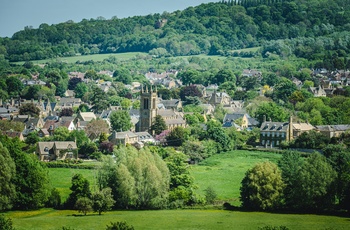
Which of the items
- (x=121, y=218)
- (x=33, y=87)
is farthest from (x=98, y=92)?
(x=121, y=218)

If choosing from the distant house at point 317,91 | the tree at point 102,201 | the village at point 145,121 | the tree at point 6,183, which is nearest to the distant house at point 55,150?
the village at point 145,121

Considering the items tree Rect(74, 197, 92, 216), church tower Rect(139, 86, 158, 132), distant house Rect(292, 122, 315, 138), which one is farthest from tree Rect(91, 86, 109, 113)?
tree Rect(74, 197, 92, 216)

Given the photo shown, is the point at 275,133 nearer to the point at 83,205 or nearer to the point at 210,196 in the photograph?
the point at 210,196

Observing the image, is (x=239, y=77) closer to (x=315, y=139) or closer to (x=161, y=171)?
(x=315, y=139)

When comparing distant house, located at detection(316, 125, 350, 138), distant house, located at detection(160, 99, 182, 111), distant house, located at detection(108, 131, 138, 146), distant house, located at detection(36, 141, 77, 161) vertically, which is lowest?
distant house, located at detection(36, 141, 77, 161)

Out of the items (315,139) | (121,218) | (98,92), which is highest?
(98,92)

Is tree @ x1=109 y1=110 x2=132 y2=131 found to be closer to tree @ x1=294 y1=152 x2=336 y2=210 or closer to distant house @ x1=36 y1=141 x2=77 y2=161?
distant house @ x1=36 y1=141 x2=77 y2=161

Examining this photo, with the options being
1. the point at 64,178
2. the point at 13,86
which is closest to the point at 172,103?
the point at 13,86
